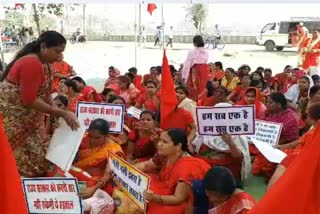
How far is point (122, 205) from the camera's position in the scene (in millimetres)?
3102

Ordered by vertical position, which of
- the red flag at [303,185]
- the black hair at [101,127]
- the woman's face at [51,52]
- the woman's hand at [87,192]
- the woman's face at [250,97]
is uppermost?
the woman's face at [51,52]

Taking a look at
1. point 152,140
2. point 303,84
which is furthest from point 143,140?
point 303,84

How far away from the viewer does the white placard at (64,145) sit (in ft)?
9.60

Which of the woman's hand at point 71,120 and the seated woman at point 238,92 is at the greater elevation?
the woman's hand at point 71,120

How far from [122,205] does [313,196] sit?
6.12 ft

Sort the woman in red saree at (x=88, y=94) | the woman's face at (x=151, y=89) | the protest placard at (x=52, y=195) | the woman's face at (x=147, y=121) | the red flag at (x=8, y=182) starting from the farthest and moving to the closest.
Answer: the woman's face at (x=151, y=89) → the woman in red saree at (x=88, y=94) → the woman's face at (x=147, y=121) → the protest placard at (x=52, y=195) → the red flag at (x=8, y=182)

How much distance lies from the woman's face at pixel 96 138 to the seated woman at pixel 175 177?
0.60 metres

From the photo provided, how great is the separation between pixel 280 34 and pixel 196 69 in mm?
16440

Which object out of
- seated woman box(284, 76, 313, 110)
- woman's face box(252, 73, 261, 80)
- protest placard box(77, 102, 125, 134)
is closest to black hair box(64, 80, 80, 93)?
protest placard box(77, 102, 125, 134)

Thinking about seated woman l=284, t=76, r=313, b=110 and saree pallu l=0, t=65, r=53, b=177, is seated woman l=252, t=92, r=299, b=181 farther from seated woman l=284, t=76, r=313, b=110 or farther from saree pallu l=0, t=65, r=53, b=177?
saree pallu l=0, t=65, r=53, b=177

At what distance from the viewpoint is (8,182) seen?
134 centimetres

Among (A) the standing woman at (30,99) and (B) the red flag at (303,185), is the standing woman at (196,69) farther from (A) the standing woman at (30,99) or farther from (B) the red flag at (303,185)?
(B) the red flag at (303,185)

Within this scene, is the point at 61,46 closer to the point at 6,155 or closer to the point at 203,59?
the point at 6,155

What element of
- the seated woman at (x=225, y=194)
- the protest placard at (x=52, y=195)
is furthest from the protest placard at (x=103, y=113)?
the seated woman at (x=225, y=194)
